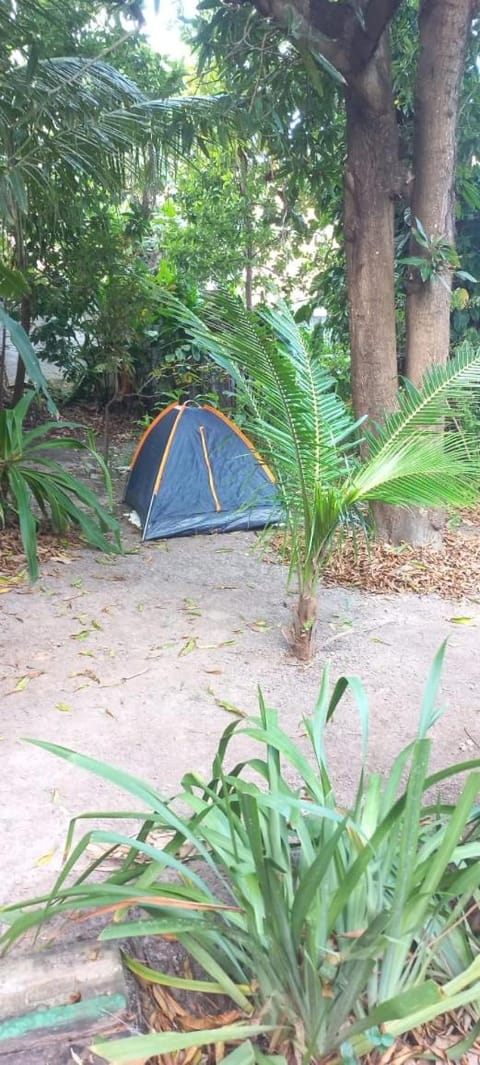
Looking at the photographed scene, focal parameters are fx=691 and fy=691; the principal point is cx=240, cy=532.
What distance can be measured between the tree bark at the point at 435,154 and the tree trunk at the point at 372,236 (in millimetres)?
150

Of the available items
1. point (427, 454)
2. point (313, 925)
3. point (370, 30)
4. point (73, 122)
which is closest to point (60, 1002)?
point (313, 925)

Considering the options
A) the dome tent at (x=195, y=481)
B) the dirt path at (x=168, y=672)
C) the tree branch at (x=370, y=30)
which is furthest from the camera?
the dome tent at (x=195, y=481)

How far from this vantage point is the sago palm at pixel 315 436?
8.73ft

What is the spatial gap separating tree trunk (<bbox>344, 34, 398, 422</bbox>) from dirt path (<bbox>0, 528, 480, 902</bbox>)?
1.37 metres

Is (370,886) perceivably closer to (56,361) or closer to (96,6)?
(96,6)

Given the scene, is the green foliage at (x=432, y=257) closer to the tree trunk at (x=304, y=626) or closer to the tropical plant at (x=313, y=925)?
the tree trunk at (x=304, y=626)

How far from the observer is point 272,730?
1.51m

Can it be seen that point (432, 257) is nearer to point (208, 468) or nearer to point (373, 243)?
point (373, 243)

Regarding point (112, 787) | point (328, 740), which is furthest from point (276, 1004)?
point (328, 740)

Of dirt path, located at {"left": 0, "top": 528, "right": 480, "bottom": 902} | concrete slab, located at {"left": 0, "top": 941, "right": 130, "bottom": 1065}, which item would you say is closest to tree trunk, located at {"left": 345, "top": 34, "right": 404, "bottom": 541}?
dirt path, located at {"left": 0, "top": 528, "right": 480, "bottom": 902}

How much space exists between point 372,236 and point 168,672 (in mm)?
2927

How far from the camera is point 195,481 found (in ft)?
16.7

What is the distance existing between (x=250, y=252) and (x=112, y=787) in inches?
266

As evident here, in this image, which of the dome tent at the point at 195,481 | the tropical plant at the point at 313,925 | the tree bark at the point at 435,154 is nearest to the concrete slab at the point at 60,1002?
the tropical plant at the point at 313,925
